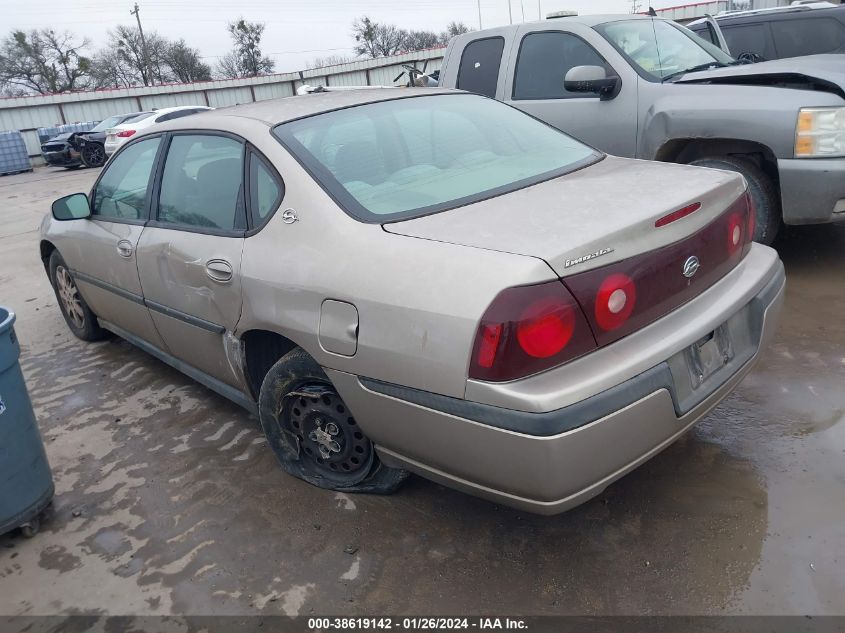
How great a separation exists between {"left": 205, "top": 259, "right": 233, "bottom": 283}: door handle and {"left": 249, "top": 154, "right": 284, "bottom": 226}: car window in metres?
0.22

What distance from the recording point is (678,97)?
465 cm

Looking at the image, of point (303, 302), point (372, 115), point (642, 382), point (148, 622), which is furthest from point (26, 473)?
point (642, 382)

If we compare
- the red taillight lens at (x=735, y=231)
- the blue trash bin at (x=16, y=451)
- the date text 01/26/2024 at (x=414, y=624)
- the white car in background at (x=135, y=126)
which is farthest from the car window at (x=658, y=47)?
the white car in background at (x=135, y=126)

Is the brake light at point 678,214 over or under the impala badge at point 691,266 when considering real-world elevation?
over

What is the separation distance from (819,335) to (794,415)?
3.16 feet

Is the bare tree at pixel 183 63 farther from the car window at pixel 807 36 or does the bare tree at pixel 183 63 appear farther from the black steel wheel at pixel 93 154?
the car window at pixel 807 36

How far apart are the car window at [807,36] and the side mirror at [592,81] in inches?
133

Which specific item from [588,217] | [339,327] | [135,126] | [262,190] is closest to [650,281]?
[588,217]

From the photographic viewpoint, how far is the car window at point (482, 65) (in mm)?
5684

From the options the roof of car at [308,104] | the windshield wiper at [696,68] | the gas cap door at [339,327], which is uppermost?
the roof of car at [308,104]

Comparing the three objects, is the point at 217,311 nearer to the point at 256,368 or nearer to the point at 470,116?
the point at 256,368

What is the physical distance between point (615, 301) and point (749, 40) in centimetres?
681

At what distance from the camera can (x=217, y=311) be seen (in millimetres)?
2916

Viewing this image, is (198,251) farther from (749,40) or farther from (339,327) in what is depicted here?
(749,40)
